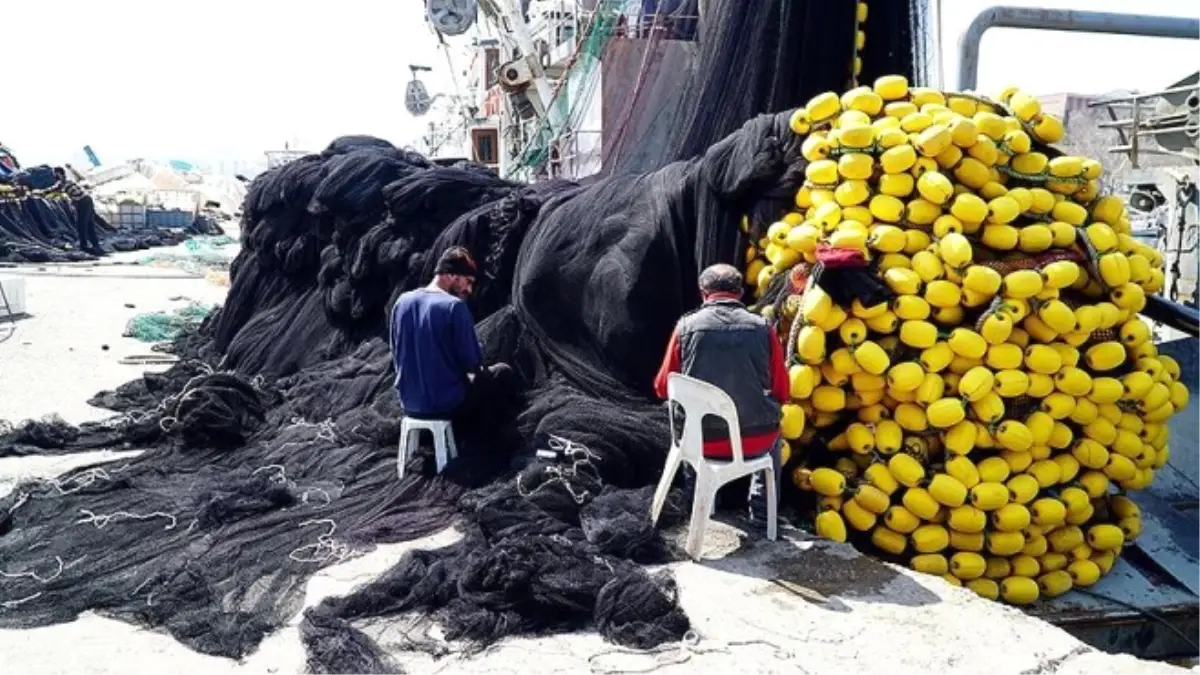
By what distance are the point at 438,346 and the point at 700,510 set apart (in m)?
1.73

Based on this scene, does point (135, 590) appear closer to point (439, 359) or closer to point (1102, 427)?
point (439, 359)

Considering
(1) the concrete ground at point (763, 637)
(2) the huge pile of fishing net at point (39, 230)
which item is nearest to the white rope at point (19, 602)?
(1) the concrete ground at point (763, 637)

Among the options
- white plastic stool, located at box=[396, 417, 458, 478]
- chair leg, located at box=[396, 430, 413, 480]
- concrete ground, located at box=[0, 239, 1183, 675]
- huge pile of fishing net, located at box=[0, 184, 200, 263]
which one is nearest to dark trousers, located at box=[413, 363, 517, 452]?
white plastic stool, located at box=[396, 417, 458, 478]

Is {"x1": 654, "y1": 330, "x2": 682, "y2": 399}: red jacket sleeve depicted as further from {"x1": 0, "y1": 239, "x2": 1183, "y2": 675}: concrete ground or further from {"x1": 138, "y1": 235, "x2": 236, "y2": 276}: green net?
{"x1": 138, "y1": 235, "x2": 236, "y2": 276}: green net

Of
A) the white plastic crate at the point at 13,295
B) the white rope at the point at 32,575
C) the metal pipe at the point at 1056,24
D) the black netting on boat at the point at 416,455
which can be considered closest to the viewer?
the black netting on boat at the point at 416,455

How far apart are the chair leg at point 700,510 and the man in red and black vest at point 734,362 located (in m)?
0.13

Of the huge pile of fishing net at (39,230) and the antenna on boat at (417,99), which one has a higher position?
the antenna on boat at (417,99)

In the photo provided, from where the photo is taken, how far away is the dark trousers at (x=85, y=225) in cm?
2436

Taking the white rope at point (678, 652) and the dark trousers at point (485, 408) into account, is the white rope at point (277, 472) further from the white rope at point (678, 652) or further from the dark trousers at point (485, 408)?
the white rope at point (678, 652)

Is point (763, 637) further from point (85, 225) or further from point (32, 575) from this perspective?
point (85, 225)

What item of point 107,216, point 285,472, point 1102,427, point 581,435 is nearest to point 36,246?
point 107,216

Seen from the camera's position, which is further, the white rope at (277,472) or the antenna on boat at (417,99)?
the antenna on boat at (417,99)

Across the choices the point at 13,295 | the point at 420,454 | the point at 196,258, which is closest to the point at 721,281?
the point at 420,454

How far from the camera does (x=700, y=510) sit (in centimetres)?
405
